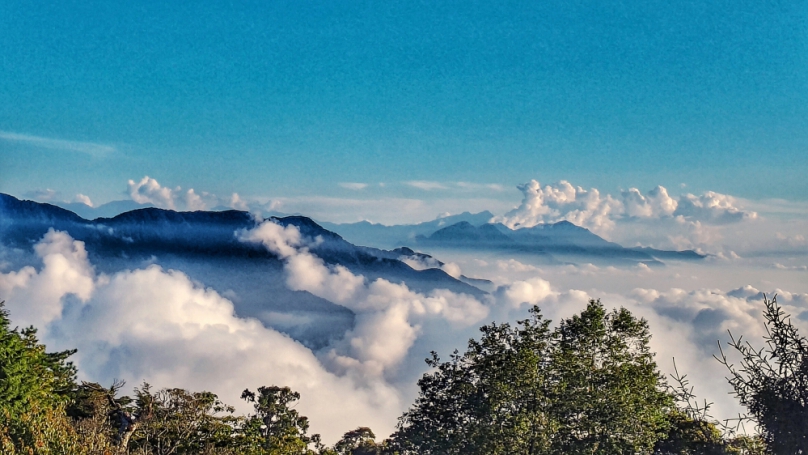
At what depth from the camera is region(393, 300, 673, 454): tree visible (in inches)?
1229

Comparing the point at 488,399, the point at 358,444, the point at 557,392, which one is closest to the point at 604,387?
the point at 557,392

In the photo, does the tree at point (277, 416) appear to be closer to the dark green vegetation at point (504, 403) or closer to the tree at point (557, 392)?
the dark green vegetation at point (504, 403)

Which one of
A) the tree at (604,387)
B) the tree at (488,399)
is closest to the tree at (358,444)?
the tree at (488,399)

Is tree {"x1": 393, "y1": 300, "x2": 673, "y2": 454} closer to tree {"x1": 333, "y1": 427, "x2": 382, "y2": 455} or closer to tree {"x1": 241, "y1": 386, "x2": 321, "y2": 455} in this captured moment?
tree {"x1": 241, "y1": 386, "x2": 321, "y2": 455}

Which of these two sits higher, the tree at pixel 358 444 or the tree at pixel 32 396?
the tree at pixel 32 396

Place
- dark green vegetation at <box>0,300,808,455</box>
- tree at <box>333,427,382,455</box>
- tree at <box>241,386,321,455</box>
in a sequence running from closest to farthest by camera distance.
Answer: dark green vegetation at <box>0,300,808,455</box> < tree at <box>241,386,321,455</box> < tree at <box>333,427,382,455</box>

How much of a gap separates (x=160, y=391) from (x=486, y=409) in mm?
14681

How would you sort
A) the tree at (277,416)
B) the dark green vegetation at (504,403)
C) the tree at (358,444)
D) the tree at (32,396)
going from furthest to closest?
the tree at (358,444) → the tree at (277,416) → the dark green vegetation at (504,403) → the tree at (32,396)

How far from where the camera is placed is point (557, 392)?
3203 cm

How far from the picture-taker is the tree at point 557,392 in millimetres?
31219

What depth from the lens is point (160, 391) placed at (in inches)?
1194

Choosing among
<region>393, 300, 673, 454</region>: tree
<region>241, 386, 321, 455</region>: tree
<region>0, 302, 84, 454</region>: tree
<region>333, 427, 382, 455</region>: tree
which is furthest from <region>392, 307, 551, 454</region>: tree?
<region>333, 427, 382, 455</region>: tree

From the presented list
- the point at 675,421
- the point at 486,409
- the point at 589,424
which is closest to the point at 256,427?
the point at 486,409

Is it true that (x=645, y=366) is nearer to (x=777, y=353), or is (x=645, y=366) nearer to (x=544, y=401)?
(x=544, y=401)
